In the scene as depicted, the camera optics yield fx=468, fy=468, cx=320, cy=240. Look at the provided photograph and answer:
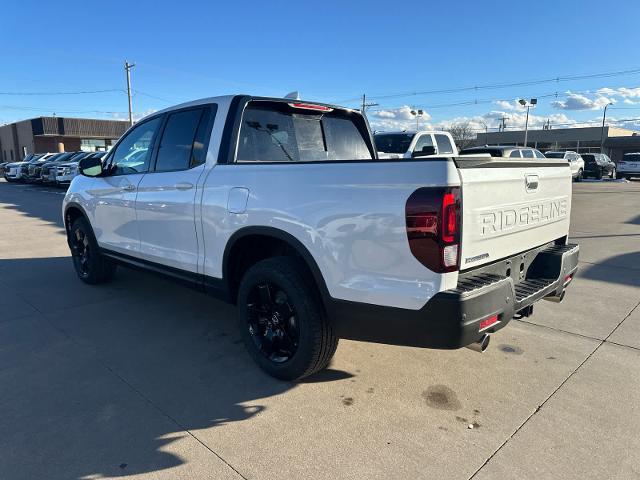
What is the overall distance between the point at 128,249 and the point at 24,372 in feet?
5.02

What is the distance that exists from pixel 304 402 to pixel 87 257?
12.6 ft

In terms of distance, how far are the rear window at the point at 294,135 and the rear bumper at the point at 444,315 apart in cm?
157

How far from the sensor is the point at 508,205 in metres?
2.86

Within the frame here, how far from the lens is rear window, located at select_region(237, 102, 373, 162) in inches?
148

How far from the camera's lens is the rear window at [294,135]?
3.77 m

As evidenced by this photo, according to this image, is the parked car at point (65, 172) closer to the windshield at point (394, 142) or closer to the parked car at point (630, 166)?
the windshield at point (394, 142)

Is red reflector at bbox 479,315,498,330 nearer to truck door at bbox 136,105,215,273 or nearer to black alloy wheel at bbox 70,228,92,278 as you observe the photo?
truck door at bbox 136,105,215,273

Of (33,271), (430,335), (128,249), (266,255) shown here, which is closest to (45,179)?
(33,271)

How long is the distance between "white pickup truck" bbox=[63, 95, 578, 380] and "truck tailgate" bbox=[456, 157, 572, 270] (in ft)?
0.04

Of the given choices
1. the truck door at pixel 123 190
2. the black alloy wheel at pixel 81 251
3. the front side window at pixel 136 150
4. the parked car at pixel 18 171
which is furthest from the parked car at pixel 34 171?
the front side window at pixel 136 150

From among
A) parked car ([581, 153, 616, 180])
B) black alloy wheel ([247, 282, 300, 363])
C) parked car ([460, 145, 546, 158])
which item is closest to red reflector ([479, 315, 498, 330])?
black alloy wheel ([247, 282, 300, 363])

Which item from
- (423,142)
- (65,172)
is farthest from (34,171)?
(423,142)

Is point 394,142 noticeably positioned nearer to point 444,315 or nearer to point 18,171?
point 444,315

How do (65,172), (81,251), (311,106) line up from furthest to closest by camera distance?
(65,172)
(81,251)
(311,106)
